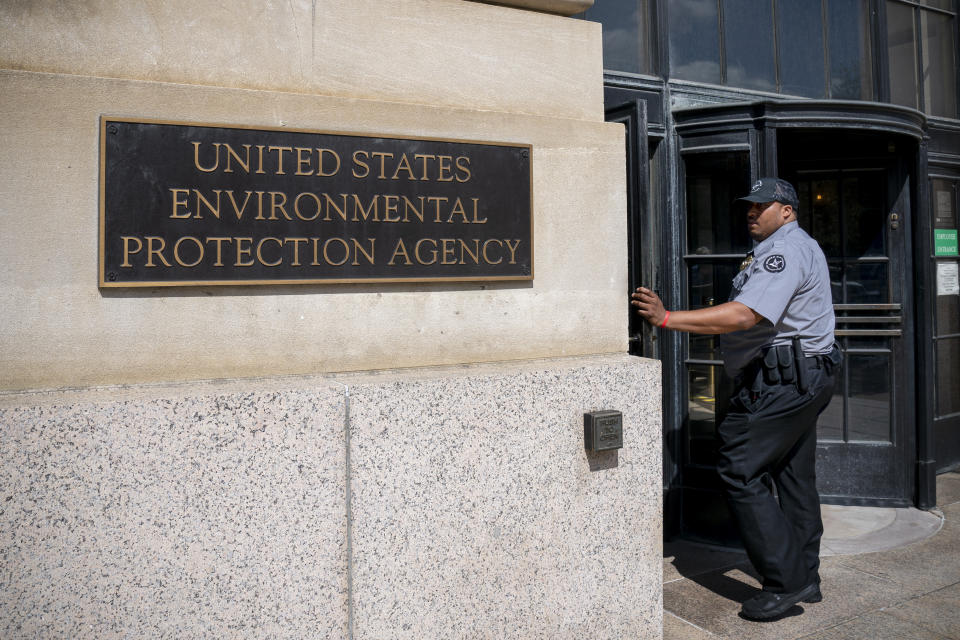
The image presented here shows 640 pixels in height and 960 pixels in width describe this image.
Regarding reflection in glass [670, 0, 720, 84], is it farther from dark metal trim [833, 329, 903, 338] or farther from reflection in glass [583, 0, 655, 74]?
dark metal trim [833, 329, 903, 338]

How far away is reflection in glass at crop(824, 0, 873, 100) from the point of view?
619cm

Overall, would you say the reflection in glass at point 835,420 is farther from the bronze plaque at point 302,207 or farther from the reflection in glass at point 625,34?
the bronze plaque at point 302,207

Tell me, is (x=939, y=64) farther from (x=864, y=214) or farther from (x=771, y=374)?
(x=771, y=374)

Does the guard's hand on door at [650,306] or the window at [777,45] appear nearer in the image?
the guard's hand on door at [650,306]

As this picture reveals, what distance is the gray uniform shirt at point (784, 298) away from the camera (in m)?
4.01

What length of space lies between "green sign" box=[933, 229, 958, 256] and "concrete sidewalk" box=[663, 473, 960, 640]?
2.22 m

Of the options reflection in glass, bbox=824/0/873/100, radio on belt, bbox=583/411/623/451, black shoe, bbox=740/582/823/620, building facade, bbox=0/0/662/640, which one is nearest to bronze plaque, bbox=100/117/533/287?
building facade, bbox=0/0/662/640

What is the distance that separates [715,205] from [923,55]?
3.13 meters

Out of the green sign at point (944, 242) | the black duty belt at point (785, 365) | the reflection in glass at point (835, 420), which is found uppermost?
the green sign at point (944, 242)

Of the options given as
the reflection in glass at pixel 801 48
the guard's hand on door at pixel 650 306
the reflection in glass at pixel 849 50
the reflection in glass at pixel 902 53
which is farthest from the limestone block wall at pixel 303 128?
the reflection in glass at pixel 902 53

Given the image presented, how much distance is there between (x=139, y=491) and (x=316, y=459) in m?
0.61

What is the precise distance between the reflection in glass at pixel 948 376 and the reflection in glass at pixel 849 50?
2078 mm

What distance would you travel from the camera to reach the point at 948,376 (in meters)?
6.86

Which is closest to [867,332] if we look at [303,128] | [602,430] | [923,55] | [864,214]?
[864,214]
